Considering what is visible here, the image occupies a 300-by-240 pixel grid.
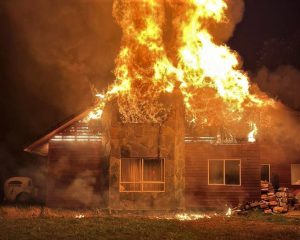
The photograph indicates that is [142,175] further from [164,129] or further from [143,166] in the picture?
[164,129]

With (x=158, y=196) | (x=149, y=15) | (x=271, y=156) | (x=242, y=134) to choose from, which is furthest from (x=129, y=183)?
(x=271, y=156)

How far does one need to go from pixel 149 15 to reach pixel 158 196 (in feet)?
28.0

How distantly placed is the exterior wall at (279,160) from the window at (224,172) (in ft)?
12.6

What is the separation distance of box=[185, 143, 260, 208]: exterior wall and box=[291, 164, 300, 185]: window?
4.44 m

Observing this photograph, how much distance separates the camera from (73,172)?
22.8m

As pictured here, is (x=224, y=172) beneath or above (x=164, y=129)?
beneath

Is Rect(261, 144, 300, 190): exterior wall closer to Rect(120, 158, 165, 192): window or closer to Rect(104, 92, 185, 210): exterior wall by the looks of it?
Rect(104, 92, 185, 210): exterior wall

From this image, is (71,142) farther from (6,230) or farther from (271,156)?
(271,156)

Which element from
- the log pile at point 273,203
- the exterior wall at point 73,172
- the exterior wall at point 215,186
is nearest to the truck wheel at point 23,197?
the exterior wall at point 73,172

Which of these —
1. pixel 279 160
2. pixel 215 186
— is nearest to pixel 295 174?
pixel 279 160

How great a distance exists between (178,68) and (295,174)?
33.4 ft

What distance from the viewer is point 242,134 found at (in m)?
22.1

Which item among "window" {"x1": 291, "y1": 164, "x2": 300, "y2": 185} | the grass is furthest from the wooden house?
"window" {"x1": 291, "y1": 164, "x2": 300, "y2": 185}

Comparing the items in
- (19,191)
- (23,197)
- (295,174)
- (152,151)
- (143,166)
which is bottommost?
(23,197)
